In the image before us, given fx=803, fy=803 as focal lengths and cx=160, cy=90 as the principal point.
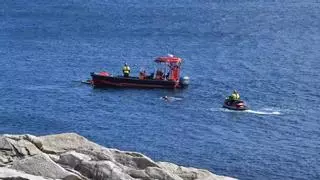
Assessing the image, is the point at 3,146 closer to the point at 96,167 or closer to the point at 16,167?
the point at 16,167

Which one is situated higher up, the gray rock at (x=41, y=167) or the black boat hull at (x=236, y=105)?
the gray rock at (x=41, y=167)

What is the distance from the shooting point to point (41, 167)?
67.6 feet

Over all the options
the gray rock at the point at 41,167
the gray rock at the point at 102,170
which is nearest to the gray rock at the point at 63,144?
the gray rock at the point at 102,170

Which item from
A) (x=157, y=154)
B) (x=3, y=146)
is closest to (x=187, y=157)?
(x=157, y=154)

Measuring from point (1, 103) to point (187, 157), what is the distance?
32.0 m

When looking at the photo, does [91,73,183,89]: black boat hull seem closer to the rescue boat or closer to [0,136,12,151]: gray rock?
the rescue boat

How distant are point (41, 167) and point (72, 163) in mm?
987

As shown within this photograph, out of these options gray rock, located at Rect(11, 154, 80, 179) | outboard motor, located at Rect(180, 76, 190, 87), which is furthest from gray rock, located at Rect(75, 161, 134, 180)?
outboard motor, located at Rect(180, 76, 190, 87)

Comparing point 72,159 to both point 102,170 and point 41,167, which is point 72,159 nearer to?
point 41,167

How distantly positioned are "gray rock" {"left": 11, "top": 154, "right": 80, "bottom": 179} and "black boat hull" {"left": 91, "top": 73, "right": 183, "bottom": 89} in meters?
81.2

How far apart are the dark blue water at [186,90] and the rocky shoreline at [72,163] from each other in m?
38.9

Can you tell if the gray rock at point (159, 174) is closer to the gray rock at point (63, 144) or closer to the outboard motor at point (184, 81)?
the gray rock at point (63, 144)

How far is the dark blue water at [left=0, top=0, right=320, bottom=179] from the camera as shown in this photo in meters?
71.1

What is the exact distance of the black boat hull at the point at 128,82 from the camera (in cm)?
10238
